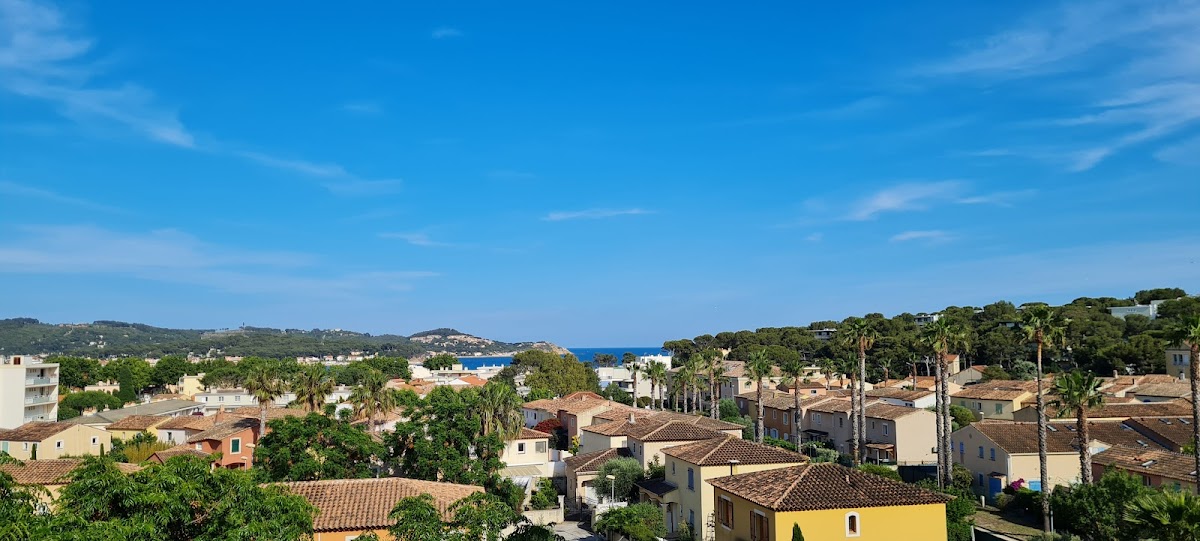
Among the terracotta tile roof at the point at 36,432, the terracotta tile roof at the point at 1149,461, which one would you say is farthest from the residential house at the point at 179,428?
the terracotta tile roof at the point at 1149,461

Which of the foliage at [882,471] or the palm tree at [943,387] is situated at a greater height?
the palm tree at [943,387]

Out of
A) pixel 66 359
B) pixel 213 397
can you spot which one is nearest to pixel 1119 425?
pixel 213 397

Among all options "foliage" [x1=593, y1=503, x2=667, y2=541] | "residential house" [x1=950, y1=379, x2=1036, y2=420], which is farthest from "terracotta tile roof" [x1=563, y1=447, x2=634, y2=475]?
"residential house" [x1=950, y1=379, x2=1036, y2=420]

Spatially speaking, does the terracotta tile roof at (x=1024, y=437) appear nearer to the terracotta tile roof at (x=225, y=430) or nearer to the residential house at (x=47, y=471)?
the residential house at (x=47, y=471)

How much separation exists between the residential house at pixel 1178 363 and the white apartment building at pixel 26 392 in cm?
11980

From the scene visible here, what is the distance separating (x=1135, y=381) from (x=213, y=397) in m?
110

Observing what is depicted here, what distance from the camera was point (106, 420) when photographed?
81.9 metres

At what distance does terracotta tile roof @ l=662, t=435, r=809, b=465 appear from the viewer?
40281mm

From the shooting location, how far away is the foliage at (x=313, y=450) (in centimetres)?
4219

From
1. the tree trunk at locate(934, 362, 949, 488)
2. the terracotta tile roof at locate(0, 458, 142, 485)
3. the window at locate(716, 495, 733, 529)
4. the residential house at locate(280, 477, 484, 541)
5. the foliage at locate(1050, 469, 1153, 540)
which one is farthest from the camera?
the tree trunk at locate(934, 362, 949, 488)

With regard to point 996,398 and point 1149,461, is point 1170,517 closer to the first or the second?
point 1149,461

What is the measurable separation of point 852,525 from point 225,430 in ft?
159

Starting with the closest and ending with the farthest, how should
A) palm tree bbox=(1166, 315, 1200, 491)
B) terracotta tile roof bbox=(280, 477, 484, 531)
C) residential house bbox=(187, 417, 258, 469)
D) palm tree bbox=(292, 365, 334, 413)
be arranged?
terracotta tile roof bbox=(280, 477, 484, 531), palm tree bbox=(1166, 315, 1200, 491), residential house bbox=(187, 417, 258, 469), palm tree bbox=(292, 365, 334, 413)

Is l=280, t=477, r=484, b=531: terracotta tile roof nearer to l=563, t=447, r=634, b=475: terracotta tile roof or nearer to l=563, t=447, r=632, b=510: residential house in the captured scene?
l=563, t=447, r=632, b=510: residential house
